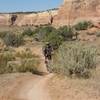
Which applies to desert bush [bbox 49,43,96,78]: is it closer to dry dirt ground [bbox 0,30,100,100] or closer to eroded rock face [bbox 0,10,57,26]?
dry dirt ground [bbox 0,30,100,100]

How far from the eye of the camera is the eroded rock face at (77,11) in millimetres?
87062

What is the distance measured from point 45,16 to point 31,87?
126 meters

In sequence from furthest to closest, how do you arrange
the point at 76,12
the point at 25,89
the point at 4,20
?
the point at 4,20 < the point at 76,12 < the point at 25,89

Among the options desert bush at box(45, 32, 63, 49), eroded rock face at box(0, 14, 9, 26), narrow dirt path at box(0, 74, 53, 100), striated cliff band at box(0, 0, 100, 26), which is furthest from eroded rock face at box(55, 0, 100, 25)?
narrow dirt path at box(0, 74, 53, 100)

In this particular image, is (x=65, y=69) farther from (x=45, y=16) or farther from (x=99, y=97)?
(x=45, y=16)

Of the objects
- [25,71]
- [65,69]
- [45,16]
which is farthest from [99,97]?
[45,16]

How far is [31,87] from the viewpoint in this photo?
13.6 m

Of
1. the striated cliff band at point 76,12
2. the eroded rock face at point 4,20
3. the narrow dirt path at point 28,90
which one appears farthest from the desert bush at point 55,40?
the eroded rock face at point 4,20

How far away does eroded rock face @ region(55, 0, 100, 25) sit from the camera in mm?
87062

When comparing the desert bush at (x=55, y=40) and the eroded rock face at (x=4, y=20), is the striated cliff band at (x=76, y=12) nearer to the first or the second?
the desert bush at (x=55, y=40)

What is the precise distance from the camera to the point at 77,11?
92.6m

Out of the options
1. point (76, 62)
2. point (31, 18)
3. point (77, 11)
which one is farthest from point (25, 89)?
point (31, 18)

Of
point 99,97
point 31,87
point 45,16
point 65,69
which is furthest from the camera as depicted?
point 45,16

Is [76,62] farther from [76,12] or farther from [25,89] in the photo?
[76,12]
